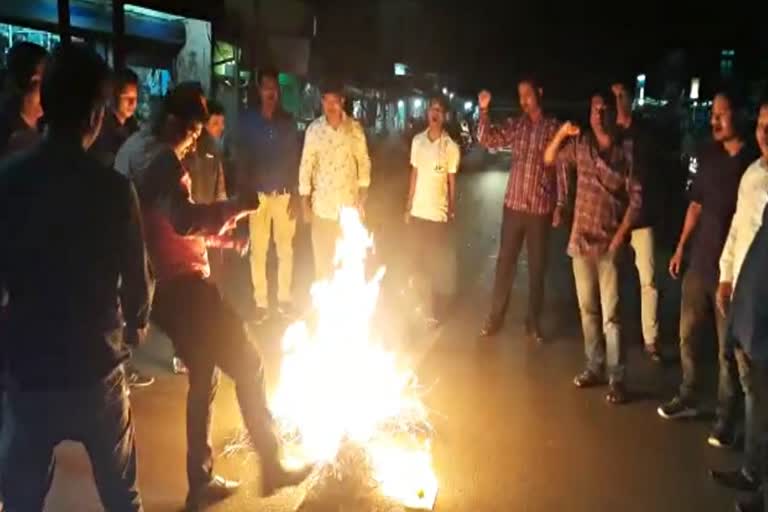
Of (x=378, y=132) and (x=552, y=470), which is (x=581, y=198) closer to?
(x=552, y=470)

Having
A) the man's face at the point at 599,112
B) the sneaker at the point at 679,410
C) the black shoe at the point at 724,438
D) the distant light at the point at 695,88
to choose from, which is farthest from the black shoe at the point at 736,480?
the distant light at the point at 695,88

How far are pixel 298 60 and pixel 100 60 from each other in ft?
63.0

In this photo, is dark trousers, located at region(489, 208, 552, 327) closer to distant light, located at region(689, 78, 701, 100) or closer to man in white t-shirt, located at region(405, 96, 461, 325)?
man in white t-shirt, located at region(405, 96, 461, 325)

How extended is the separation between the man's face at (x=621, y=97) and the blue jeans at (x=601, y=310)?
1119 mm

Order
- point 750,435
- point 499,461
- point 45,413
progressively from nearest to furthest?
point 45,413
point 750,435
point 499,461

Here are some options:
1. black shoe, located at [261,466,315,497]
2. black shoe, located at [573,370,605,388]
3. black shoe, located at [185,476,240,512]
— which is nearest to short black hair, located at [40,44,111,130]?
black shoe, located at [185,476,240,512]

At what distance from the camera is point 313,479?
15.9ft

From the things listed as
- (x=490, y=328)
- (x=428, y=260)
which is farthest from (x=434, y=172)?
(x=490, y=328)

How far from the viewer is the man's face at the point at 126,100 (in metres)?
6.57

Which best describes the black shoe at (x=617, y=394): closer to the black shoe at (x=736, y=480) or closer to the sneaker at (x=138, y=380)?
the black shoe at (x=736, y=480)

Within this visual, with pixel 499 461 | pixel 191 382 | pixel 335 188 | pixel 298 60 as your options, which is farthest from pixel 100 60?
pixel 298 60

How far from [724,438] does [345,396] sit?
8.29ft

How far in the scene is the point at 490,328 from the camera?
328 inches

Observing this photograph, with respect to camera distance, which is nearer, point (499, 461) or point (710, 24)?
point (499, 461)
